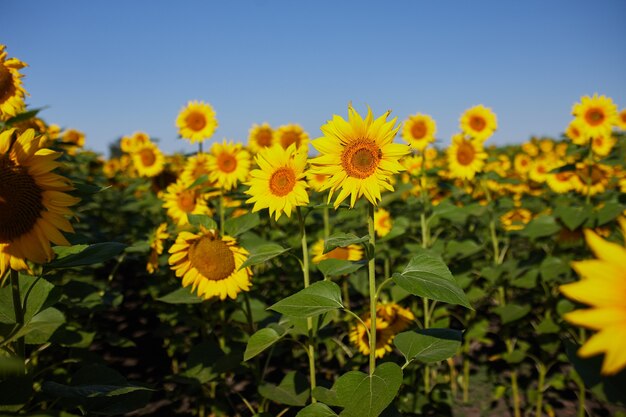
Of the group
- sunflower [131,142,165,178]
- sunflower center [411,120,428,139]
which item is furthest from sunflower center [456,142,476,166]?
sunflower [131,142,165,178]

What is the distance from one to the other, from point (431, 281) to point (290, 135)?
4092mm

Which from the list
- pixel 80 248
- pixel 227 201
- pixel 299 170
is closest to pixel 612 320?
pixel 299 170

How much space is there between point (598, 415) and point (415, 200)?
2.51 metres

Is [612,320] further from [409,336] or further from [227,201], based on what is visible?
[227,201]

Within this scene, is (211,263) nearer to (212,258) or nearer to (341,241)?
(212,258)

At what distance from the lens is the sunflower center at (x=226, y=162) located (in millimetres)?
3932

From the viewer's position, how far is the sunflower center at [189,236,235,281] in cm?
265

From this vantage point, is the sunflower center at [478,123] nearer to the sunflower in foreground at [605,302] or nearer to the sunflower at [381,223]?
the sunflower at [381,223]

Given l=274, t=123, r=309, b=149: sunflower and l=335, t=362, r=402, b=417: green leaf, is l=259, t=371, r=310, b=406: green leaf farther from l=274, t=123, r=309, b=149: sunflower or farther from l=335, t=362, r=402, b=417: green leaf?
l=274, t=123, r=309, b=149: sunflower

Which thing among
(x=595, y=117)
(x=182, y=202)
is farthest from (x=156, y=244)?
(x=595, y=117)

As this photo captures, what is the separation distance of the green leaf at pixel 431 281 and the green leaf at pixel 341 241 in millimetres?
203

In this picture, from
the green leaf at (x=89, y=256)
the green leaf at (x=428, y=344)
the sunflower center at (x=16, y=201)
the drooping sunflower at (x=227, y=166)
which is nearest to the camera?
the sunflower center at (x=16, y=201)

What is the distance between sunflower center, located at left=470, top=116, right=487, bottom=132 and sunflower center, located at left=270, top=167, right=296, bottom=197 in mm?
3458

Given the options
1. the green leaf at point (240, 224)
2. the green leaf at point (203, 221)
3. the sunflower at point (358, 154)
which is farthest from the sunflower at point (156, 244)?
the sunflower at point (358, 154)
